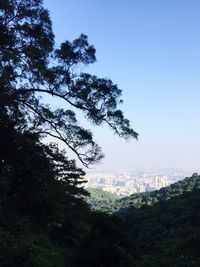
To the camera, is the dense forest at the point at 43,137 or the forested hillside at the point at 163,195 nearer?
the dense forest at the point at 43,137

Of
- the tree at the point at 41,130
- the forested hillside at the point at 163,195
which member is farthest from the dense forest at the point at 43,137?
the forested hillside at the point at 163,195

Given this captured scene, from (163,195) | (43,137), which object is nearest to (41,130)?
(43,137)

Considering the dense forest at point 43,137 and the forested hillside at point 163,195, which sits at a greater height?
the forested hillside at point 163,195

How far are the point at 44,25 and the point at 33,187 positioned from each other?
6572 mm

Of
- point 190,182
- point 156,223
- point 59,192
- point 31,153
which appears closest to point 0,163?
point 31,153

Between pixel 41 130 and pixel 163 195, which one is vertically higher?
pixel 163 195

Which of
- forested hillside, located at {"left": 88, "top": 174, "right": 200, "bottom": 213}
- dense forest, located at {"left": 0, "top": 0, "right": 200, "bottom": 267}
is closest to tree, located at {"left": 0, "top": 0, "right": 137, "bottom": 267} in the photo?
dense forest, located at {"left": 0, "top": 0, "right": 200, "bottom": 267}

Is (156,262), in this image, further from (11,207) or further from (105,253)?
(11,207)

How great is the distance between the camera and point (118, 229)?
34.1 ft

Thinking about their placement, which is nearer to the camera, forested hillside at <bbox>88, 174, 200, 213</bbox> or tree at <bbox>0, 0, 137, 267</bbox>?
tree at <bbox>0, 0, 137, 267</bbox>

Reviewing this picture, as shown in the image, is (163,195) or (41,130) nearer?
(41,130)

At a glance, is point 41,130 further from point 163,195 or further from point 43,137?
point 163,195

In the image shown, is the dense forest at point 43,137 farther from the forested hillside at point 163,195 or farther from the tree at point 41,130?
the forested hillside at point 163,195

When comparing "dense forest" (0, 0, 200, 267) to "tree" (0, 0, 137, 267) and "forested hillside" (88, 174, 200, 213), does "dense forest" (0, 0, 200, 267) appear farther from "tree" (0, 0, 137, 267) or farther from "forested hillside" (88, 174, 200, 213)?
"forested hillside" (88, 174, 200, 213)
